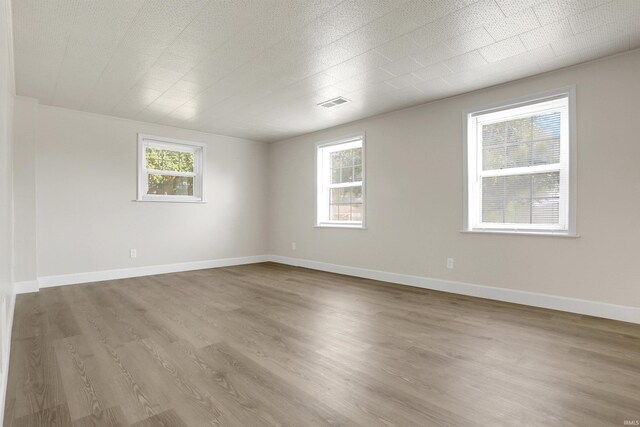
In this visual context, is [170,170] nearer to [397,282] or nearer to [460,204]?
[397,282]

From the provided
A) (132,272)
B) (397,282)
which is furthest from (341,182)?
(132,272)

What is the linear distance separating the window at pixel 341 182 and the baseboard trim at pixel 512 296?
813 millimetres

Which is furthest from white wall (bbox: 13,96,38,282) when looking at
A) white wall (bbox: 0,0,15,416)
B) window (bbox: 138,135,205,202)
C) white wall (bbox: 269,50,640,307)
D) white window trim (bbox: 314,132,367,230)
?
white window trim (bbox: 314,132,367,230)

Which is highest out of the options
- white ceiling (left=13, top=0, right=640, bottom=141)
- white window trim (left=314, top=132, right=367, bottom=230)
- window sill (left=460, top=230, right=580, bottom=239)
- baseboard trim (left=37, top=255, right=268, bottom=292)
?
white ceiling (left=13, top=0, right=640, bottom=141)

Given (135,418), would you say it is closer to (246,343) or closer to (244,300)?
(246,343)

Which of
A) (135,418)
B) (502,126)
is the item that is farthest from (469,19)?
(135,418)

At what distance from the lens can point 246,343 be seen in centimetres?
246

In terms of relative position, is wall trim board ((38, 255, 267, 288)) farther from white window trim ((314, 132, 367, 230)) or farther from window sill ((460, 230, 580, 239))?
window sill ((460, 230, 580, 239))

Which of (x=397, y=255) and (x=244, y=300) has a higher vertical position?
(x=397, y=255)

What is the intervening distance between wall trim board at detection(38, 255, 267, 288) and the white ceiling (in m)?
Answer: 2.29

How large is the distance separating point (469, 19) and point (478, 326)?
2.42 m

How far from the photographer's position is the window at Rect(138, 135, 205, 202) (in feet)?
16.9

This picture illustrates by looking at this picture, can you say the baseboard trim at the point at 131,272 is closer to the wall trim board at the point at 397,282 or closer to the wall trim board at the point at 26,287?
the wall trim board at the point at 397,282

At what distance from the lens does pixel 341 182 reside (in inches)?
220
